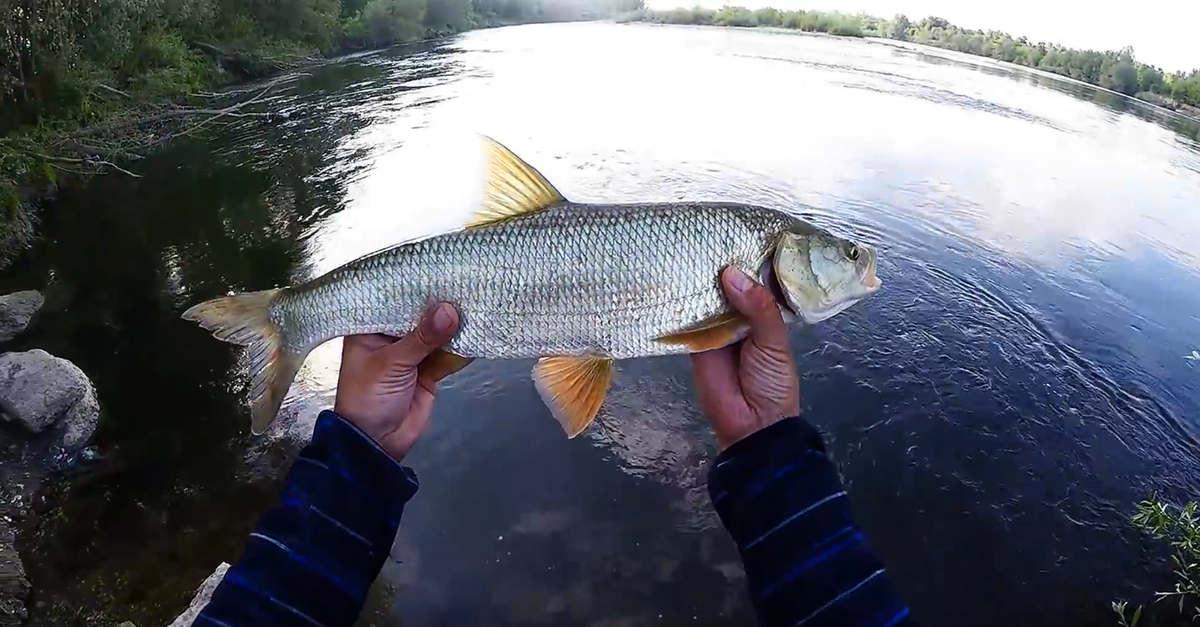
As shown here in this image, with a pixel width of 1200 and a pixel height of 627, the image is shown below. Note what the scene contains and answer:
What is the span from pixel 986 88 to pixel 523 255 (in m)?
35.8

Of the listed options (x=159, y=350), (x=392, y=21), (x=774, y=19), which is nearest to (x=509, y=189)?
(x=159, y=350)

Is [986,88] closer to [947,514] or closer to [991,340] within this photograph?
[991,340]

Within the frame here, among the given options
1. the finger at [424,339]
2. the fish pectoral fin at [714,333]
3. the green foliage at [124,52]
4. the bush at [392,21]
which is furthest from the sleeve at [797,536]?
the bush at [392,21]

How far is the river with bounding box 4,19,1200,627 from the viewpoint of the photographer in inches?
263

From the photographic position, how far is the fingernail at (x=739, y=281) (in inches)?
111

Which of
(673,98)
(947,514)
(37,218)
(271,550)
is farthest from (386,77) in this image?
(271,550)

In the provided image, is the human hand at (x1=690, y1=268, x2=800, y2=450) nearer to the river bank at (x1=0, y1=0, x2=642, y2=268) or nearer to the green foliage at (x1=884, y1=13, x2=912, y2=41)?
the river bank at (x1=0, y1=0, x2=642, y2=268)

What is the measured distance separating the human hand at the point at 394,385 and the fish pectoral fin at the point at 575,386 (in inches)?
20.1

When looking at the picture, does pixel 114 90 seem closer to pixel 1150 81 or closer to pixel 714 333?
pixel 714 333

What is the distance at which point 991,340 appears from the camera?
10.3 metres

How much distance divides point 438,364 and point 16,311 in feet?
32.9

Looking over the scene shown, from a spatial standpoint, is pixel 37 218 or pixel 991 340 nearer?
pixel 991 340

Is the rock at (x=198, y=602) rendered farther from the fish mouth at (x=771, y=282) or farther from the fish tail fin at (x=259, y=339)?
the fish mouth at (x=771, y=282)

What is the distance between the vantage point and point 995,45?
158 ft
